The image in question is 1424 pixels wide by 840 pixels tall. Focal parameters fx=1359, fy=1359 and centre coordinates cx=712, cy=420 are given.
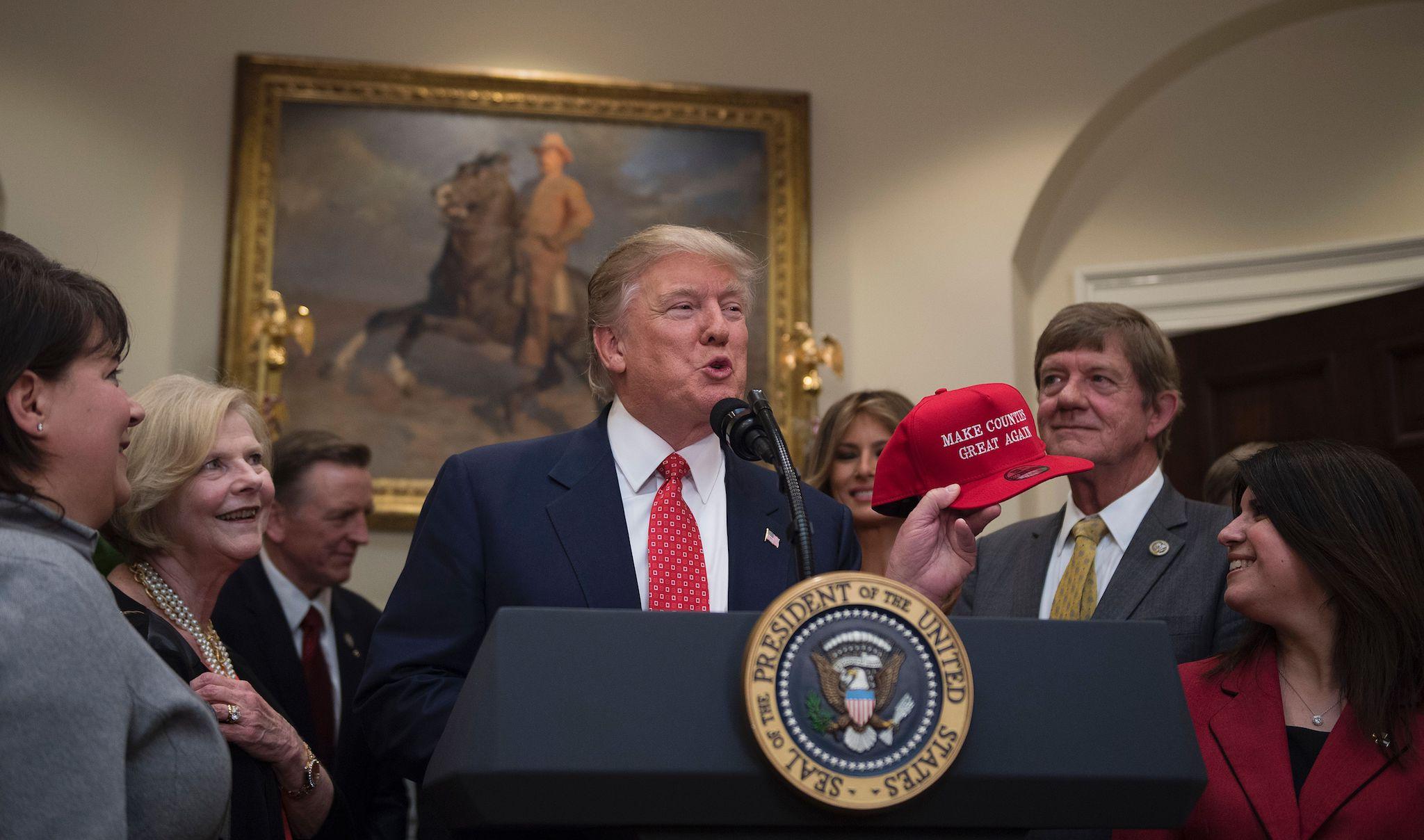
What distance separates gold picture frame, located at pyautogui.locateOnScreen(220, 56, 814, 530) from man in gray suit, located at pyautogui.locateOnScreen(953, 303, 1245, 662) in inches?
105

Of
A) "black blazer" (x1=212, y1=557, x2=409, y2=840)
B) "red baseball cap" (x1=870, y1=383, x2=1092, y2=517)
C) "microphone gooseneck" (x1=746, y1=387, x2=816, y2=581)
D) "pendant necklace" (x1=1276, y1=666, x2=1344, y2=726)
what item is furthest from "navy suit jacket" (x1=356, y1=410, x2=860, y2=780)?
"black blazer" (x1=212, y1=557, x2=409, y2=840)

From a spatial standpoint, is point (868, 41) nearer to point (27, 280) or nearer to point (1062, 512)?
point (1062, 512)

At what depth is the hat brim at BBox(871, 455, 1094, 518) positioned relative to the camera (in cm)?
214

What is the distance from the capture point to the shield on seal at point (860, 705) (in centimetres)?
138

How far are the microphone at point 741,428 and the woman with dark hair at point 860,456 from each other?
2047 mm

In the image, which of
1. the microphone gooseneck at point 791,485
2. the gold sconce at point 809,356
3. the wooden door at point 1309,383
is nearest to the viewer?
the microphone gooseneck at point 791,485

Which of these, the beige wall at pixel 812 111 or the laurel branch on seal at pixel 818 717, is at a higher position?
Result: the beige wall at pixel 812 111

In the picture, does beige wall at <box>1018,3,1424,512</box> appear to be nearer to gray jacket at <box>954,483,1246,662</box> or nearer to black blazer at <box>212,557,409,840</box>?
gray jacket at <box>954,483,1246,662</box>

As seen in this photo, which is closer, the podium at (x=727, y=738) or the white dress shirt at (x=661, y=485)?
the podium at (x=727, y=738)

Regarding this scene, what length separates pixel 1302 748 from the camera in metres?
2.36

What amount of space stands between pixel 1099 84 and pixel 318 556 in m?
4.21

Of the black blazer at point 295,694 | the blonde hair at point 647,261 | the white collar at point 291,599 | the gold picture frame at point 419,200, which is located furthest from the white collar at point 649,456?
the gold picture frame at point 419,200

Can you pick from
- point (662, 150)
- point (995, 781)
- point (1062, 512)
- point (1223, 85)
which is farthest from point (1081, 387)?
point (1223, 85)

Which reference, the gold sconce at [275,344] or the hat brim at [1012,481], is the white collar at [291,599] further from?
the hat brim at [1012,481]
